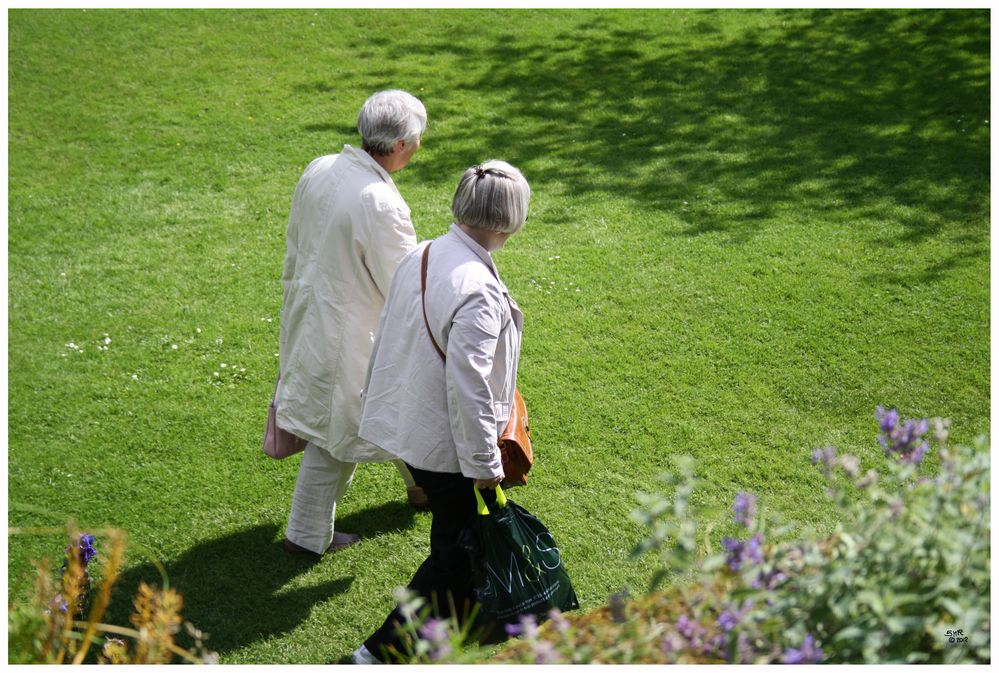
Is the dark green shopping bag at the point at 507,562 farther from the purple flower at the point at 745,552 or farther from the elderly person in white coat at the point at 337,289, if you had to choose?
the purple flower at the point at 745,552

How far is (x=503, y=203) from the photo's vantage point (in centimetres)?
335

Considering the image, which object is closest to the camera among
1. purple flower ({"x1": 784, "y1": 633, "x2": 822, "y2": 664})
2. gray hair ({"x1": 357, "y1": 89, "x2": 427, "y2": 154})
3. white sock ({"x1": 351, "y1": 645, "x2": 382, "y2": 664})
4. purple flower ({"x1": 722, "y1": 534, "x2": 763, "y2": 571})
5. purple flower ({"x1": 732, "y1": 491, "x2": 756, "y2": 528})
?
purple flower ({"x1": 784, "y1": 633, "x2": 822, "y2": 664})

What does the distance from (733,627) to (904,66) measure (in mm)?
10520

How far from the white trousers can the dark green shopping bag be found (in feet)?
3.14

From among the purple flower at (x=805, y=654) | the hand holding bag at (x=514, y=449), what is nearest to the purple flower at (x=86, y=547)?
the hand holding bag at (x=514, y=449)

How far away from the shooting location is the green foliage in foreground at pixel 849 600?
197cm

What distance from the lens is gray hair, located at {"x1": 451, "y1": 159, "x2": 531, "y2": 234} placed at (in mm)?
3346

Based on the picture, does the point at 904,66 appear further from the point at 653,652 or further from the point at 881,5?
the point at 653,652

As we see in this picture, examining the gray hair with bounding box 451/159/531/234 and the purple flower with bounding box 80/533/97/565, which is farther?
the purple flower with bounding box 80/533/97/565

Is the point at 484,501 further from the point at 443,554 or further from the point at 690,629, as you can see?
the point at 690,629

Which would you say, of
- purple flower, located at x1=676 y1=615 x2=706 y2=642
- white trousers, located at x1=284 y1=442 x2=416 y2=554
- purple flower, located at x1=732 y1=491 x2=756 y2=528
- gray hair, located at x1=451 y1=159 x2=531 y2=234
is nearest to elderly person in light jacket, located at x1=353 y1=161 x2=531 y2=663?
gray hair, located at x1=451 y1=159 x2=531 y2=234

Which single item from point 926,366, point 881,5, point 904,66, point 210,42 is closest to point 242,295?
point 926,366

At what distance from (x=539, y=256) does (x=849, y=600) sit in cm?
545

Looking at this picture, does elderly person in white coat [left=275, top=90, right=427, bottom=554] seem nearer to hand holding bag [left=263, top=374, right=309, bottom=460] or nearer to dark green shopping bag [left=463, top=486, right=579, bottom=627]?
hand holding bag [left=263, top=374, right=309, bottom=460]
